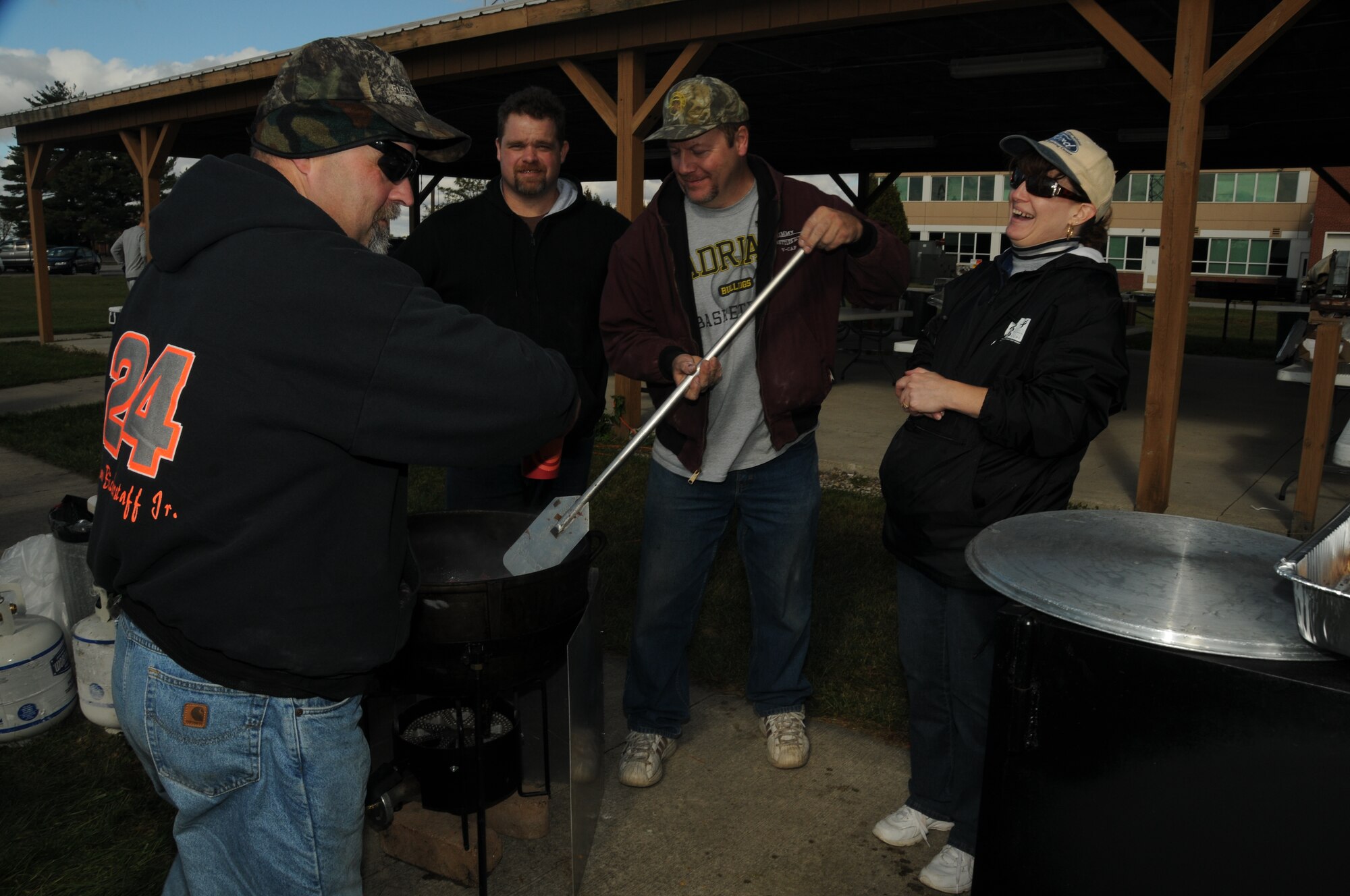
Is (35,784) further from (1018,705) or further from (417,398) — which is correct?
(1018,705)

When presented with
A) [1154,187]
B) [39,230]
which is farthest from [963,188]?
[39,230]

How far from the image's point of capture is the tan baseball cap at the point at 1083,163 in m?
2.10

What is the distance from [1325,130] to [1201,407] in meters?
4.41

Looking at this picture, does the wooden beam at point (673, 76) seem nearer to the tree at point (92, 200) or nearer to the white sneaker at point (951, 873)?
the white sneaker at point (951, 873)

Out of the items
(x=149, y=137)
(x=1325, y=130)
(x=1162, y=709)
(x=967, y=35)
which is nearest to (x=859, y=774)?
(x=1162, y=709)

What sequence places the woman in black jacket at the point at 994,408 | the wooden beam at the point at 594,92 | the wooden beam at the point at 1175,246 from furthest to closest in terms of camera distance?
the wooden beam at the point at 594,92
the wooden beam at the point at 1175,246
the woman in black jacket at the point at 994,408

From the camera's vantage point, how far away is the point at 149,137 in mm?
13055

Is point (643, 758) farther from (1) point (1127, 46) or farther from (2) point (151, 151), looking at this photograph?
(2) point (151, 151)

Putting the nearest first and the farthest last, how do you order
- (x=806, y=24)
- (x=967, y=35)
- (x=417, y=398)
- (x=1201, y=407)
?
(x=417, y=398), (x=806, y=24), (x=967, y=35), (x=1201, y=407)

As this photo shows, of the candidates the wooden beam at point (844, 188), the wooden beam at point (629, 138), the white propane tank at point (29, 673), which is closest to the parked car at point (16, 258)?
the wooden beam at point (844, 188)

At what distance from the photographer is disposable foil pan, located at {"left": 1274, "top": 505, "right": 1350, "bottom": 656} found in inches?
49.3

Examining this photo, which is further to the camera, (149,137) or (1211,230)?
(1211,230)

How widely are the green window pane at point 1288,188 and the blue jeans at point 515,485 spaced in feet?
147

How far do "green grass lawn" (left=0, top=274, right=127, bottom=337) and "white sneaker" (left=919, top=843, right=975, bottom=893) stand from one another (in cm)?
1637
